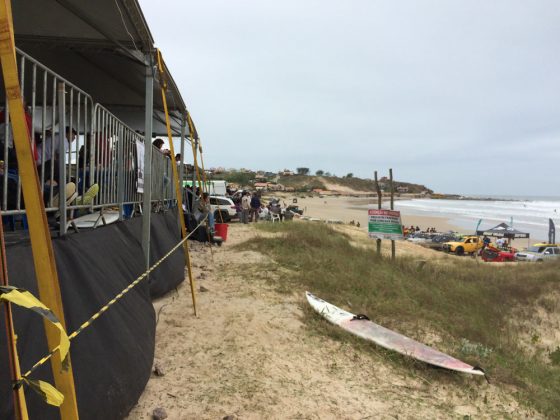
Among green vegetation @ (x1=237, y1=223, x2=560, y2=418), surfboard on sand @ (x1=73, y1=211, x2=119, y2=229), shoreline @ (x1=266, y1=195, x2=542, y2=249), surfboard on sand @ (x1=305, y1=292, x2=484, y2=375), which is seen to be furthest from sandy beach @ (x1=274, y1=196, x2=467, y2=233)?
surfboard on sand @ (x1=73, y1=211, x2=119, y2=229)

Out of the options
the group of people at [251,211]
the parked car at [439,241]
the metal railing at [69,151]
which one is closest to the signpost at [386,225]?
the metal railing at [69,151]

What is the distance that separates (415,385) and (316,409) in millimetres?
1347

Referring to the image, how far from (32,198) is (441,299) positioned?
7896 millimetres

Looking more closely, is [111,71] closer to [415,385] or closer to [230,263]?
[230,263]

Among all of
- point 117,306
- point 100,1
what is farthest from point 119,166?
point 117,306

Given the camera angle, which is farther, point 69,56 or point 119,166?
point 69,56

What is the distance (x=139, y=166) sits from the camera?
218 inches

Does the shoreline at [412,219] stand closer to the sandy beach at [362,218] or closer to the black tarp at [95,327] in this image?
the sandy beach at [362,218]

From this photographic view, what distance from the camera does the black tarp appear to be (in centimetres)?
210

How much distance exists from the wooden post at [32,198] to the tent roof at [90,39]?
10.2 feet

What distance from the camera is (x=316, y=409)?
349 cm

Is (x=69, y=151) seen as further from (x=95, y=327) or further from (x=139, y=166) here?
(x=139, y=166)

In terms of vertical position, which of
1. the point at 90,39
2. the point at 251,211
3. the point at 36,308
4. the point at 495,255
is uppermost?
the point at 90,39

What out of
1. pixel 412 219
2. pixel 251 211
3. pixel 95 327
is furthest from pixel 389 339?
pixel 412 219
